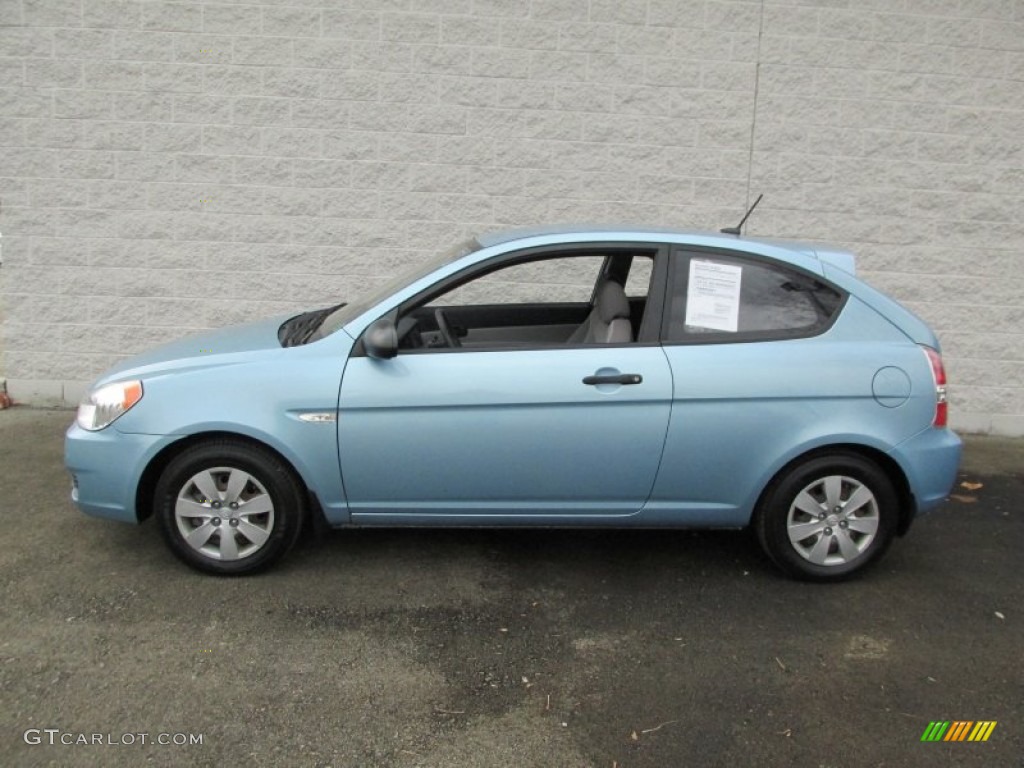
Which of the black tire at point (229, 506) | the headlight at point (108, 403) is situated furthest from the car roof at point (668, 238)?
the headlight at point (108, 403)

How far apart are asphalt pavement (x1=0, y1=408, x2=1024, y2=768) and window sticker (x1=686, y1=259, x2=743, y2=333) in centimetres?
122

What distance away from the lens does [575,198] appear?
6.43 metres

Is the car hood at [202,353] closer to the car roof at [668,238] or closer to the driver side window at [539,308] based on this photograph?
the driver side window at [539,308]

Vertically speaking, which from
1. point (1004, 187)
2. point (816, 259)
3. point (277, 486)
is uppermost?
point (1004, 187)

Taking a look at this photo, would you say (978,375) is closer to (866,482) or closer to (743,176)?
(743,176)

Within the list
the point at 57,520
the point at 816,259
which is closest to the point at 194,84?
the point at 57,520

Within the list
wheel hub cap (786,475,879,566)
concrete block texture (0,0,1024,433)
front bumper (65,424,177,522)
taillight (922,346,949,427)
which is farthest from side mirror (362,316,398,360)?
concrete block texture (0,0,1024,433)

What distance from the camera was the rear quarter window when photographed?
12.7 ft

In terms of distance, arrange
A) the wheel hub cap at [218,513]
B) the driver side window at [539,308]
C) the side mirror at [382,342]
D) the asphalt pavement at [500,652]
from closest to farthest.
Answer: the asphalt pavement at [500,652]
the side mirror at [382,342]
the wheel hub cap at [218,513]
the driver side window at [539,308]

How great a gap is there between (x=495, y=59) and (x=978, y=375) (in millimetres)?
4413

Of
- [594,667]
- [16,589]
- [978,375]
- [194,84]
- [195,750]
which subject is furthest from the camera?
[978,375]

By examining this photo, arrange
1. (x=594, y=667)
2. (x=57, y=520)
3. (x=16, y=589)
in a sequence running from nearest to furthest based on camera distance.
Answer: (x=594, y=667)
(x=16, y=589)
(x=57, y=520)

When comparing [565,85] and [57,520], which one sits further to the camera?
[565,85]

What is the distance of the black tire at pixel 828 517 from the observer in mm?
3891
